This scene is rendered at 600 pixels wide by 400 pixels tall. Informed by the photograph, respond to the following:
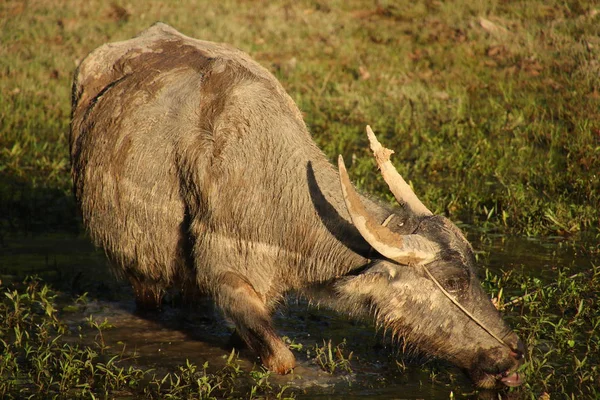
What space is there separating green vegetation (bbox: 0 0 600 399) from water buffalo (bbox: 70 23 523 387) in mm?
376

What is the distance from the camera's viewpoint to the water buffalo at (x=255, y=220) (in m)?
4.25

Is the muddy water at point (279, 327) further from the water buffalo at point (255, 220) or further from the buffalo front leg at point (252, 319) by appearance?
the water buffalo at point (255, 220)

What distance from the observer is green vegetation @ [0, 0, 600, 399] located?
4688 mm

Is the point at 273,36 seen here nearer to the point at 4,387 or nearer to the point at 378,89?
the point at 378,89

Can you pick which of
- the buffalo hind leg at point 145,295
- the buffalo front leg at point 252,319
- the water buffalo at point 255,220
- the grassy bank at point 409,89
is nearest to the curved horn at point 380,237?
the water buffalo at point 255,220

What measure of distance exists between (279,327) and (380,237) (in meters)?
1.52

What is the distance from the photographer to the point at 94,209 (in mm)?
5305

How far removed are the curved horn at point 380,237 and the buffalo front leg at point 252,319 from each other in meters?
0.82

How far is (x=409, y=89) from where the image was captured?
945 centimetres

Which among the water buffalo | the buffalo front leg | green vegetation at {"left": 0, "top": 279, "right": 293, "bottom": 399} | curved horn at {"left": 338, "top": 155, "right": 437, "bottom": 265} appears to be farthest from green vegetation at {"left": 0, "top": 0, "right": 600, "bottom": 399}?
curved horn at {"left": 338, "top": 155, "right": 437, "bottom": 265}

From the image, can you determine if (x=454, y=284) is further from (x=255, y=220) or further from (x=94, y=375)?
A: (x=94, y=375)

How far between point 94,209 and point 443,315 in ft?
7.16

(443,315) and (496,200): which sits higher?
(443,315)

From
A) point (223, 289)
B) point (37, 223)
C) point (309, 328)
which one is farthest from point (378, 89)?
point (223, 289)
